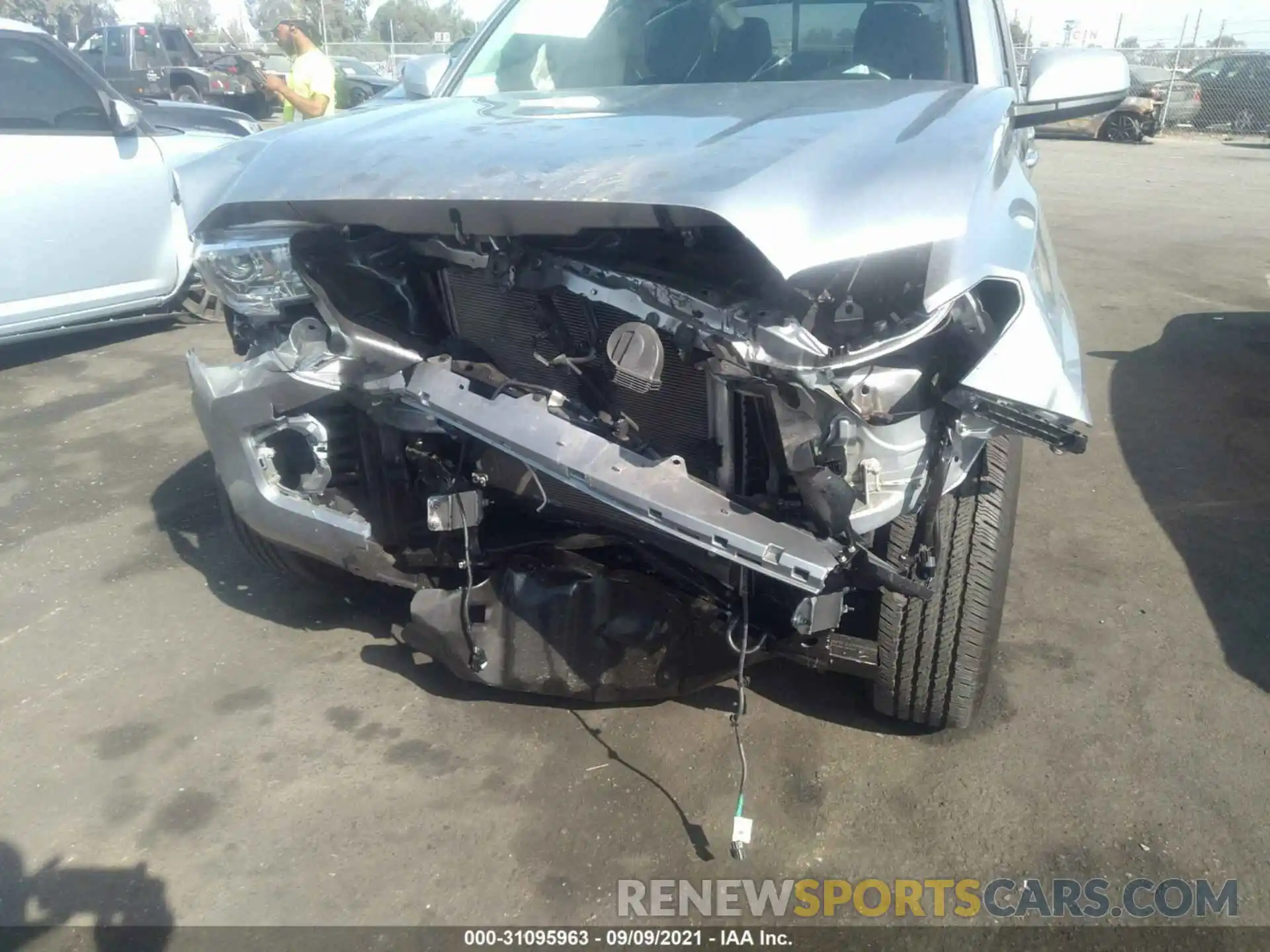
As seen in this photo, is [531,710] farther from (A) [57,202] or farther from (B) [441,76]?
(A) [57,202]

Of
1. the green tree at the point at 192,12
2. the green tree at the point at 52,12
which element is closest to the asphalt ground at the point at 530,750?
the green tree at the point at 52,12

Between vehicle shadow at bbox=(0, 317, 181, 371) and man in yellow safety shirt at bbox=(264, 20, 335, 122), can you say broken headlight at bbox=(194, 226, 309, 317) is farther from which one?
Answer: man in yellow safety shirt at bbox=(264, 20, 335, 122)

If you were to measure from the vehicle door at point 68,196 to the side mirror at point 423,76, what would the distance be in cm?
193

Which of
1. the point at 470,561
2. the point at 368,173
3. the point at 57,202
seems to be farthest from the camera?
the point at 57,202

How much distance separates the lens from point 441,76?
3.45 m

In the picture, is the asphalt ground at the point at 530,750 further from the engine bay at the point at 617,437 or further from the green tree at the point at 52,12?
the green tree at the point at 52,12

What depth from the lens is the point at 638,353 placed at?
189 centimetres

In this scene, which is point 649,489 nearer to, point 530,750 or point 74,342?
point 530,750

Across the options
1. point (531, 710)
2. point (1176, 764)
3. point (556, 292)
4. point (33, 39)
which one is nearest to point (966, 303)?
point (556, 292)

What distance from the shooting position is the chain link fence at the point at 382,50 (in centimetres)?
3014

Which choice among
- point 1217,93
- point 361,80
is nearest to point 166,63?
point 361,80

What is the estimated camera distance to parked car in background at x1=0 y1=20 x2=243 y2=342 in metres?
4.85

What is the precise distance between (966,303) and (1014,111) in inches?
40.3

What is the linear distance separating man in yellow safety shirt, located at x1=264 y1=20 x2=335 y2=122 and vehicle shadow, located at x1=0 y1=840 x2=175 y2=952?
5358 mm
